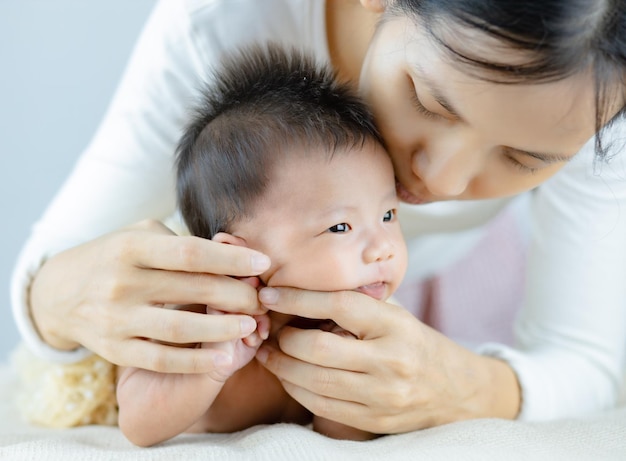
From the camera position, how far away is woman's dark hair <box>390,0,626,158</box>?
674 millimetres

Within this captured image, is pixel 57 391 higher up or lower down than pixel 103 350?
lower down

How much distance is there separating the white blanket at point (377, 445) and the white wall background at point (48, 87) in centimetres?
109

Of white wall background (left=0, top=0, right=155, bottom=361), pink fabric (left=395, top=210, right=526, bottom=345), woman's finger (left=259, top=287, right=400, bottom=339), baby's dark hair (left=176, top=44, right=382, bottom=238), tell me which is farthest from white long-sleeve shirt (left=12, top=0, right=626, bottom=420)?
white wall background (left=0, top=0, right=155, bottom=361)

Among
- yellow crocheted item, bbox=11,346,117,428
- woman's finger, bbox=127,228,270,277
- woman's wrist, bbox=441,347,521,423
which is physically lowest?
yellow crocheted item, bbox=11,346,117,428

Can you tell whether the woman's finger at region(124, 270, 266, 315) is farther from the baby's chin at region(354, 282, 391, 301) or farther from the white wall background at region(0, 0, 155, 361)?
the white wall background at region(0, 0, 155, 361)

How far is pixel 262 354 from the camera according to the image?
900mm

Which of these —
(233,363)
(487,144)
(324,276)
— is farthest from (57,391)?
(487,144)

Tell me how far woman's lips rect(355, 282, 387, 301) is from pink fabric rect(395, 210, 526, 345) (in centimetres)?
89

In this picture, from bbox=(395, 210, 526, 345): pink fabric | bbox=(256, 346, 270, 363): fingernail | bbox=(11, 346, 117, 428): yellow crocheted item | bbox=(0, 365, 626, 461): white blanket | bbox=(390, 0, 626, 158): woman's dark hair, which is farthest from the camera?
bbox=(395, 210, 526, 345): pink fabric

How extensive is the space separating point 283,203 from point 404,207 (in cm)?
50

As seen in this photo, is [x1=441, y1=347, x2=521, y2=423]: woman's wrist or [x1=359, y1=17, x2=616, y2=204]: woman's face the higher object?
[x1=359, y1=17, x2=616, y2=204]: woman's face

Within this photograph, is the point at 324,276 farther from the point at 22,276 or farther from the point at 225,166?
the point at 22,276

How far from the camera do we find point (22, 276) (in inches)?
42.4

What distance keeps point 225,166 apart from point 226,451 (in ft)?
1.05
